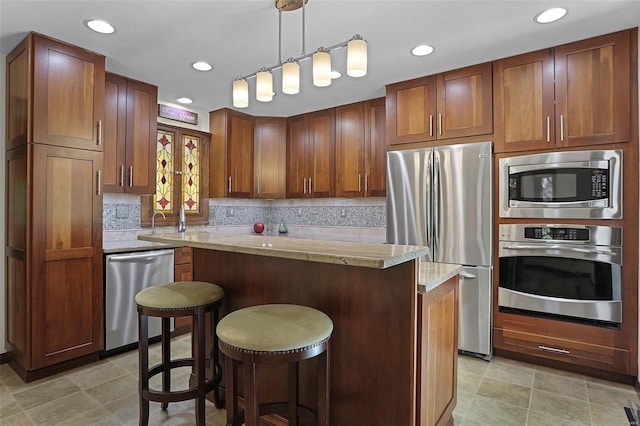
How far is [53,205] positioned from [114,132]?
95cm

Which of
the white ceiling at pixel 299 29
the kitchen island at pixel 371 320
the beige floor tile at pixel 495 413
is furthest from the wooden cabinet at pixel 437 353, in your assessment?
the white ceiling at pixel 299 29

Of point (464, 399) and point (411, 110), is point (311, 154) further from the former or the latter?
point (464, 399)

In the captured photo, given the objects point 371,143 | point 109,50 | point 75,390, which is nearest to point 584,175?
point 371,143

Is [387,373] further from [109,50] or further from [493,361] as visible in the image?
[109,50]

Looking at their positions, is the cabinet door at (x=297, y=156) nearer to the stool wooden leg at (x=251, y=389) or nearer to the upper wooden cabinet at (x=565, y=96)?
the upper wooden cabinet at (x=565, y=96)

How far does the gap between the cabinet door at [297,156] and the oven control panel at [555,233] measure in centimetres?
254

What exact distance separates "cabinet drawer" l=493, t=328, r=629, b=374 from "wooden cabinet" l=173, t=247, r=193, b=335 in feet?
9.27

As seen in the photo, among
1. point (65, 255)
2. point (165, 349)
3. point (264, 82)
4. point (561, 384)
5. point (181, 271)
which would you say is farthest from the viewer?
point (181, 271)

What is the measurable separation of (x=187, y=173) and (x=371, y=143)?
2197 millimetres

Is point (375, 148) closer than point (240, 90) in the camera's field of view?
No

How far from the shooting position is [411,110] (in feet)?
10.9

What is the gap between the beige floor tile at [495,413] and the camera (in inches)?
80.8

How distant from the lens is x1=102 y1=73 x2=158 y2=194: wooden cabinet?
3.18m

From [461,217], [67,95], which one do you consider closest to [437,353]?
[461,217]
